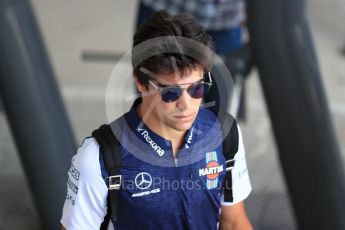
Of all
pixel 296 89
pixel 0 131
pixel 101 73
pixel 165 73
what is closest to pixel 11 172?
pixel 0 131

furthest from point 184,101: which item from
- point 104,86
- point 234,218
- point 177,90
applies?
point 104,86

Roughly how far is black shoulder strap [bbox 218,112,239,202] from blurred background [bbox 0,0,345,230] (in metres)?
1.44

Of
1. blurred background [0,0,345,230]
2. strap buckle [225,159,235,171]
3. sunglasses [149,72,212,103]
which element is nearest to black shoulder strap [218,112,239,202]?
A: strap buckle [225,159,235,171]

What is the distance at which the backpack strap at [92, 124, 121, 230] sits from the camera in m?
1.28

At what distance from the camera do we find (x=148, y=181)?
4.22 feet

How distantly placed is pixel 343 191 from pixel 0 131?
81.7 inches

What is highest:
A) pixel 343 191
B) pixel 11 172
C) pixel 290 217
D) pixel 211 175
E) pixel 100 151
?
pixel 100 151

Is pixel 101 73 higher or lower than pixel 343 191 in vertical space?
higher

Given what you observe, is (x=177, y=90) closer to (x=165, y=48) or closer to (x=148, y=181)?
(x=165, y=48)

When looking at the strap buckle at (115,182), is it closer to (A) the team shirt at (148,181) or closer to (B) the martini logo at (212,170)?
(A) the team shirt at (148,181)

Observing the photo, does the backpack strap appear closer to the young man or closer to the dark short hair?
the young man

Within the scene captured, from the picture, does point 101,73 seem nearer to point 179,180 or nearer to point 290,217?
point 290,217

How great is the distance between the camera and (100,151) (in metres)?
1.28

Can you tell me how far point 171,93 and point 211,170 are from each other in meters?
0.22
